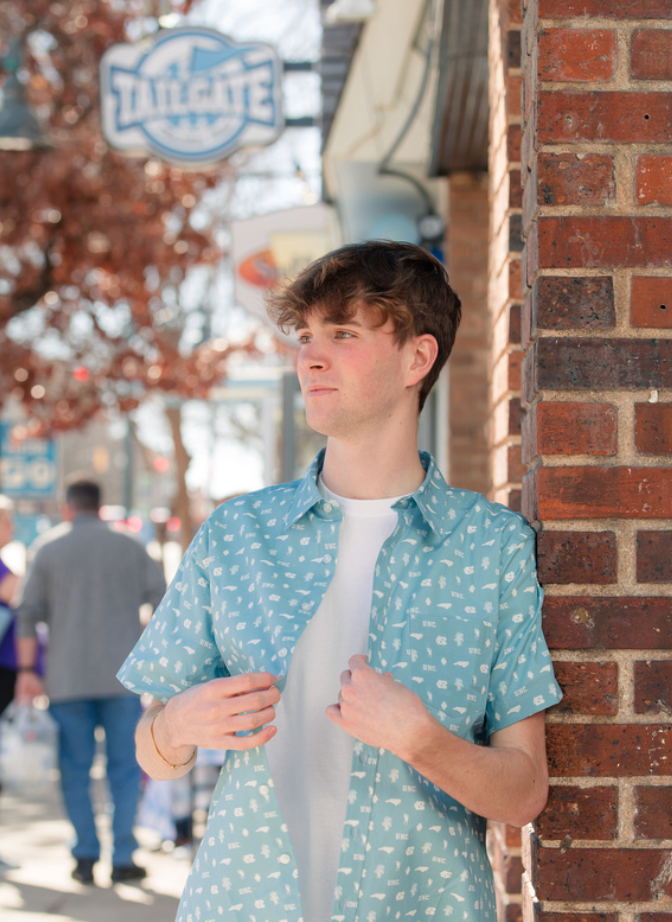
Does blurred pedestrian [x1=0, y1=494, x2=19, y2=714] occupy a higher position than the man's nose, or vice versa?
the man's nose

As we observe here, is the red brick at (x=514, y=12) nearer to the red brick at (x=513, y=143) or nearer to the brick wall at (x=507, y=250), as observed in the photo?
the brick wall at (x=507, y=250)

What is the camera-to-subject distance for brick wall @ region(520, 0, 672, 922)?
75.9 inches

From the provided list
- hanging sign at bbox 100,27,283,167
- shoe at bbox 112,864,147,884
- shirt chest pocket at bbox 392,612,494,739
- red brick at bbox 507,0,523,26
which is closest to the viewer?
shirt chest pocket at bbox 392,612,494,739

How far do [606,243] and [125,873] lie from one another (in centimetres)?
488

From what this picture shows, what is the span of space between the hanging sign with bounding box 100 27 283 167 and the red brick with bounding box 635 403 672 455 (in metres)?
5.06

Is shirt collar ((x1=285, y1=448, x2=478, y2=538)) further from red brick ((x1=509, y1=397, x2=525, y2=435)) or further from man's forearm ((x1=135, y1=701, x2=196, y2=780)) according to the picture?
red brick ((x1=509, y1=397, x2=525, y2=435))

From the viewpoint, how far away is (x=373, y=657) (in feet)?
6.02

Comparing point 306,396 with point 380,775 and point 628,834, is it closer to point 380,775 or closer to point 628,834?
point 380,775

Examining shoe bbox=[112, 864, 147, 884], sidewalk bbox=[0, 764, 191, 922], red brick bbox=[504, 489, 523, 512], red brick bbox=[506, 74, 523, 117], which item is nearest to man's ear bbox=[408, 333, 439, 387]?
red brick bbox=[504, 489, 523, 512]

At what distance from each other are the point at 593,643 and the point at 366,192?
18.8 feet

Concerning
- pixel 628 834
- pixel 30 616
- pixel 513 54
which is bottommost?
pixel 30 616

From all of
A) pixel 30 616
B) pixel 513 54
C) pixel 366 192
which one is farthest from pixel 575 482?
pixel 366 192

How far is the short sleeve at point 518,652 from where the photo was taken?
184 cm

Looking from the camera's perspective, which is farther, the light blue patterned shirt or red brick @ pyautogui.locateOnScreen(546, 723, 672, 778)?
red brick @ pyautogui.locateOnScreen(546, 723, 672, 778)
